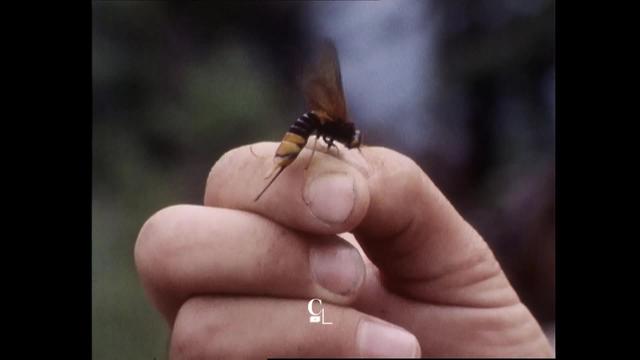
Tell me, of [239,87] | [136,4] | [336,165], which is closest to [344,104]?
[336,165]

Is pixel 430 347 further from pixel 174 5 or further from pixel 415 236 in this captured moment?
pixel 174 5

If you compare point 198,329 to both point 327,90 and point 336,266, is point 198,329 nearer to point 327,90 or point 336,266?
point 336,266

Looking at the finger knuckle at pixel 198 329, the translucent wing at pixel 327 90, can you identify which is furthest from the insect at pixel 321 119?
the finger knuckle at pixel 198 329

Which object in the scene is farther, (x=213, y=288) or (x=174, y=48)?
(x=174, y=48)

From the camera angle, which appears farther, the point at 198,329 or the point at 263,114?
the point at 263,114

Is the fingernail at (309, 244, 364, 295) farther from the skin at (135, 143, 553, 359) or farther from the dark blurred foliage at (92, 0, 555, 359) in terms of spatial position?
the dark blurred foliage at (92, 0, 555, 359)

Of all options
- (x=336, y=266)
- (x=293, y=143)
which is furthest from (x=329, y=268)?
(x=293, y=143)
